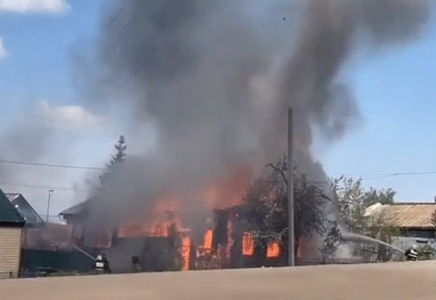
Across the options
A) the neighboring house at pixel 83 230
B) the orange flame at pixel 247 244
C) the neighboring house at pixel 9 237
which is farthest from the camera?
the neighboring house at pixel 83 230

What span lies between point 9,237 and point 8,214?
776 mm

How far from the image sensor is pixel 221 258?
2486 cm

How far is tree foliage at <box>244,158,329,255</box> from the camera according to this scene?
946 inches

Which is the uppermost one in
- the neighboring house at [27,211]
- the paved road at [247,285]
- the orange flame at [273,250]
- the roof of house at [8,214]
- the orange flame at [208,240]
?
the neighboring house at [27,211]

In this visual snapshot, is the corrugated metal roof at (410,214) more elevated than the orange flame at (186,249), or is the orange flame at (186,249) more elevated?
the corrugated metal roof at (410,214)

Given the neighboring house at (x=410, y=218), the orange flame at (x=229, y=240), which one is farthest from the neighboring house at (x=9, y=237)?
the neighboring house at (x=410, y=218)

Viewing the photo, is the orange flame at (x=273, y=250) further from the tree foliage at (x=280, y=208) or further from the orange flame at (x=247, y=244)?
the orange flame at (x=247, y=244)

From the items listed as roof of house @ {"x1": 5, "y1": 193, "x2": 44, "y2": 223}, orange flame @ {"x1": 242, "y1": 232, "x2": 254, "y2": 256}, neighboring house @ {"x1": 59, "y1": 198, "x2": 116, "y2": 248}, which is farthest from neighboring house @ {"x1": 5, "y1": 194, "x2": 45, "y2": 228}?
orange flame @ {"x1": 242, "y1": 232, "x2": 254, "y2": 256}

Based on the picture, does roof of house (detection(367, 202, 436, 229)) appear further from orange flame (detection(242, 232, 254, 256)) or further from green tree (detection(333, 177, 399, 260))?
orange flame (detection(242, 232, 254, 256))

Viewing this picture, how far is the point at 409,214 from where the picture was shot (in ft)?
128

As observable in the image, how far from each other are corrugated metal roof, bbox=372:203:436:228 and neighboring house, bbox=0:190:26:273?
1867 cm

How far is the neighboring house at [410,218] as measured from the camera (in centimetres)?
3316

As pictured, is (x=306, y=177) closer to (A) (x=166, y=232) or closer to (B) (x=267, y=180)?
(B) (x=267, y=180)

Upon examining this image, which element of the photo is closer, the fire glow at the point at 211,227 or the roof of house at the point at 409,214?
the fire glow at the point at 211,227
